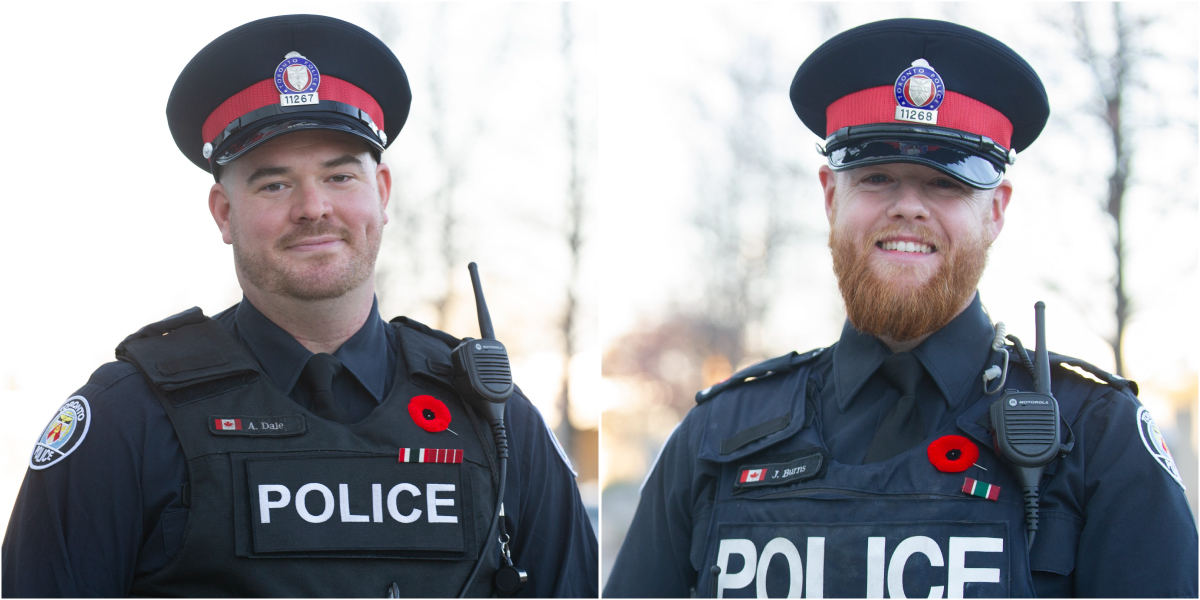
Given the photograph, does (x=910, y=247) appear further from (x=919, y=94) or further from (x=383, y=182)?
(x=383, y=182)

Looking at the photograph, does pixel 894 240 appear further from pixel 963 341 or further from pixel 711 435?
pixel 711 435

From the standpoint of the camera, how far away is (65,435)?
302 centimetres

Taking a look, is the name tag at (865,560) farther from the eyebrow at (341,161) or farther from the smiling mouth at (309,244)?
the eyebrow at (341,161)

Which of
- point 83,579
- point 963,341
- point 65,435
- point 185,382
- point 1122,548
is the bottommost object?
point 83,579

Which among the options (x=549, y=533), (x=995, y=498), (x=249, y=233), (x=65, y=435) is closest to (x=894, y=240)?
(x=995, y=498)

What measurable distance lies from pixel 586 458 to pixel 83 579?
19.3 ft

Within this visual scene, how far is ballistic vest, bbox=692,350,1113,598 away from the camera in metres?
2.87

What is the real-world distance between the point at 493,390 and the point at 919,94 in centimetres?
187

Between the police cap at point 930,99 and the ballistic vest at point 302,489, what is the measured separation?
180 cm

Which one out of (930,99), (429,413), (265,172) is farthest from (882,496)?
(265,172)

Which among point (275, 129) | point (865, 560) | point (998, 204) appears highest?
point (275, 129)

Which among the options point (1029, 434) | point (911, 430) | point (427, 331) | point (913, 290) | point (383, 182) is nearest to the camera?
point (1029, 434)

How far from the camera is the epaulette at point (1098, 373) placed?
3.05 metres

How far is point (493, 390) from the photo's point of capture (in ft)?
11.1
